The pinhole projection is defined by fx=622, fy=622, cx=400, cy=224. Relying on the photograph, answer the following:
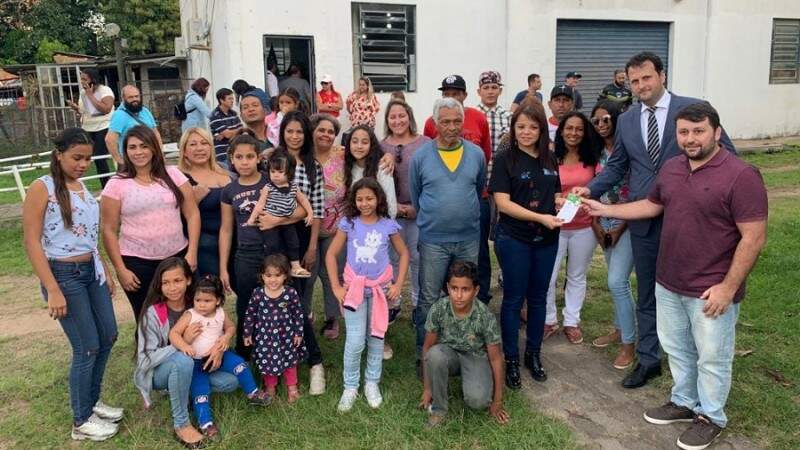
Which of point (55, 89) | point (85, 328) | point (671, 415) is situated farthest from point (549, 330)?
point (55, 89)

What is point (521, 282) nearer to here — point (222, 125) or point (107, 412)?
point (107, 412)

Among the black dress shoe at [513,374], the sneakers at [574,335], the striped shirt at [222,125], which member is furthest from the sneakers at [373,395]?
the striped shirt at [222,125]

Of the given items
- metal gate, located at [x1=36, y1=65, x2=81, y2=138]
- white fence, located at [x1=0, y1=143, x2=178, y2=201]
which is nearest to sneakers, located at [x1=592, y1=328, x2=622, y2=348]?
white fence, located at [x1=0, y1=143, x2=178, y2=201]

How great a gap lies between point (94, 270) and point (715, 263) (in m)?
3.20

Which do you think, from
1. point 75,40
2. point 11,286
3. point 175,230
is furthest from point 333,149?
point 75,40

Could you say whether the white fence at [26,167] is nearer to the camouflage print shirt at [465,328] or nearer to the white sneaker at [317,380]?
the white sneaker at [317,380]

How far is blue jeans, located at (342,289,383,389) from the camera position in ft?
12.2

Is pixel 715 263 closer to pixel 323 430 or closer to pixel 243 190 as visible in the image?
pixel 323 430

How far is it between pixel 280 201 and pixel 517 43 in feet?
31.8

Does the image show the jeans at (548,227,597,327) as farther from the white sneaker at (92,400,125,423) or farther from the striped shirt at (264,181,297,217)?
the white sneaker at (92,400,125,423)

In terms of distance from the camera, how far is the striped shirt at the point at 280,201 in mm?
3789

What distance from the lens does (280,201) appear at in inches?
150

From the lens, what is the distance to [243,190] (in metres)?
3.80

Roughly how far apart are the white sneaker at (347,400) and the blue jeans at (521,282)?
100 centimetres
